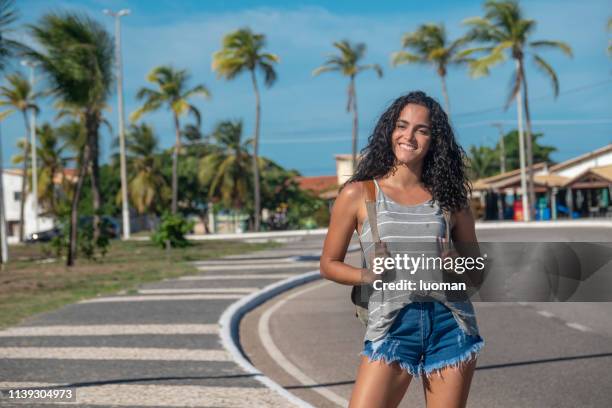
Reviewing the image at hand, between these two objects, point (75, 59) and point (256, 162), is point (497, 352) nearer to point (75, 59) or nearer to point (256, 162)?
point (75, 59)

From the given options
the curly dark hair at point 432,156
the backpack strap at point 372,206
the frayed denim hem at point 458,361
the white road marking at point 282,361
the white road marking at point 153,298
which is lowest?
the white road marking at point 282,361

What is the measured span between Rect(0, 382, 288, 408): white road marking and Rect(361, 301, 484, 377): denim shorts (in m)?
3.51

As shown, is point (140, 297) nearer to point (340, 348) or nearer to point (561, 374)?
point (340, 348)

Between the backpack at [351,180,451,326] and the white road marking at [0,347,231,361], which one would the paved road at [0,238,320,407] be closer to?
the white road marking at [0,347,231,361]

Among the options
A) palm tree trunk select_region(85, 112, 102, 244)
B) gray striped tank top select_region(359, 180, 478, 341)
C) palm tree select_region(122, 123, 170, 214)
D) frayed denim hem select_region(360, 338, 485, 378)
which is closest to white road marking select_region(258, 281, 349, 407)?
frayed denim hem select_region(360, 338, 485, 378)

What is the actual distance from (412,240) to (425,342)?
40cm

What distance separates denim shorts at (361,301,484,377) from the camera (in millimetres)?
2973

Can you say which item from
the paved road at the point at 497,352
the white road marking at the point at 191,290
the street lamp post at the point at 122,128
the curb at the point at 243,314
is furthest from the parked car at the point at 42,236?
the paved road at the point at 497,352

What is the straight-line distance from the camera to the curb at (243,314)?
703cm

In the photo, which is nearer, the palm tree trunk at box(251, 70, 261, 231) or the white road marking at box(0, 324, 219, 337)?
the white road marking at box(0, 324, 219, 337)

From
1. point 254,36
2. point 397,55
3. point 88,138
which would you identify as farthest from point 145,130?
point 88,138

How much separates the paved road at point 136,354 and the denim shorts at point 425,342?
11.7ft

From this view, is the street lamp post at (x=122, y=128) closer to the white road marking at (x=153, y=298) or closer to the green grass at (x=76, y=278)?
the green grass at (x=76, y=278)

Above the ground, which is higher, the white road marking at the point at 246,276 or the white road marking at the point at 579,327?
the white road marking at the point at 246,276
